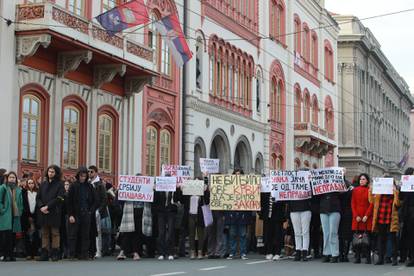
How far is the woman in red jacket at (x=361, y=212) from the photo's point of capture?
55.0 ft

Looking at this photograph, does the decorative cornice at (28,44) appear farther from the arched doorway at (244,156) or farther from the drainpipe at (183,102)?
the arched doorway at (244,156)

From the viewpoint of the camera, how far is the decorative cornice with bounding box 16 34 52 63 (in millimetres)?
21531

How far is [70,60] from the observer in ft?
78.2

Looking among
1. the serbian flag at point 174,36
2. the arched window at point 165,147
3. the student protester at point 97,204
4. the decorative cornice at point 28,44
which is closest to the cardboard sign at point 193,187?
the student protester at point 97,204

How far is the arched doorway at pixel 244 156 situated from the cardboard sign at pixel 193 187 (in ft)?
66.0

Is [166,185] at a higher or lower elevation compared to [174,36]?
lower

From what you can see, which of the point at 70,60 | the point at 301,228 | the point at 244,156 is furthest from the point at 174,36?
the point at 244,156

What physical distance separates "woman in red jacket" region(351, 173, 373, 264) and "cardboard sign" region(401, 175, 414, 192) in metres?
0.80

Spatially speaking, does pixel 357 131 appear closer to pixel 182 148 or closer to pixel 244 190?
pixel 182 148

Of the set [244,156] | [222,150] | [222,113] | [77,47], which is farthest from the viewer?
[244,156]

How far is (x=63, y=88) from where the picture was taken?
79.3ft

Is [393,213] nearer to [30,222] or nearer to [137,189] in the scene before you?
[137,189]

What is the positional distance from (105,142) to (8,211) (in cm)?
1069

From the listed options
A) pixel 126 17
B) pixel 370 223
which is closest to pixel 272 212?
pixel 370 223
